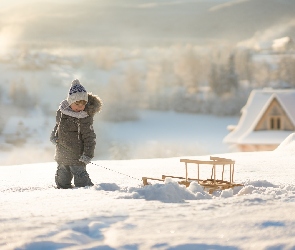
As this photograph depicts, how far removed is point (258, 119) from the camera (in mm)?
24859

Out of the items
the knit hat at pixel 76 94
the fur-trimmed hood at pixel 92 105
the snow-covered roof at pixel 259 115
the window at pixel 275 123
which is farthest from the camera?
the window at pixel 275 123

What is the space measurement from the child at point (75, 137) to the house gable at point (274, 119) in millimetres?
18616

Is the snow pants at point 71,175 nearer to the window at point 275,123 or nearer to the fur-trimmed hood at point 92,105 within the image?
the fur-trimmed hood at point 92,105

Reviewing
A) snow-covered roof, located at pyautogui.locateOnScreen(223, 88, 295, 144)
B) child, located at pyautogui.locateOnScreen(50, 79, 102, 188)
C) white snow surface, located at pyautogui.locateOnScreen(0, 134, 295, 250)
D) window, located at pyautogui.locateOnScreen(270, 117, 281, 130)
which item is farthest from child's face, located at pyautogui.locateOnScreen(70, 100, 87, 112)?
window, located at pyautogui.locateOnScreen(270, 117, 281, 130)

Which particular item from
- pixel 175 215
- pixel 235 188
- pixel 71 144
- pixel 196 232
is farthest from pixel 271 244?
pixel 71 144

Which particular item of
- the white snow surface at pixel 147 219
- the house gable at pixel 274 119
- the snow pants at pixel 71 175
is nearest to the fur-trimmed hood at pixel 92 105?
the snow pants at pixel 71 175

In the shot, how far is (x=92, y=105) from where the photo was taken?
706 cm

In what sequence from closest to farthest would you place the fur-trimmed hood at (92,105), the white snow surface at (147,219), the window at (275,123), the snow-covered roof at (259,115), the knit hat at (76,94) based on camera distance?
the white snow surface at (147,219) < the knit hat at (76,94) < the fur-trimmed hood at (92,105) < the snow-covered roof at (259,115) < the window at (275,123)

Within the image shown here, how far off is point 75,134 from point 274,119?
1910 cm

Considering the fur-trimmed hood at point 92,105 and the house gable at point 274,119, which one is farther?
the house gable at point 274,119

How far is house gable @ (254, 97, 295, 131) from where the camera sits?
2500 centimetres

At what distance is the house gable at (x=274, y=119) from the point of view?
25.0 metres

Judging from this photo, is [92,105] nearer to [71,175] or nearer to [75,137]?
[75,137]

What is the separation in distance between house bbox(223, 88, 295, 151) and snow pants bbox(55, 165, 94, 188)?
59.2ft
